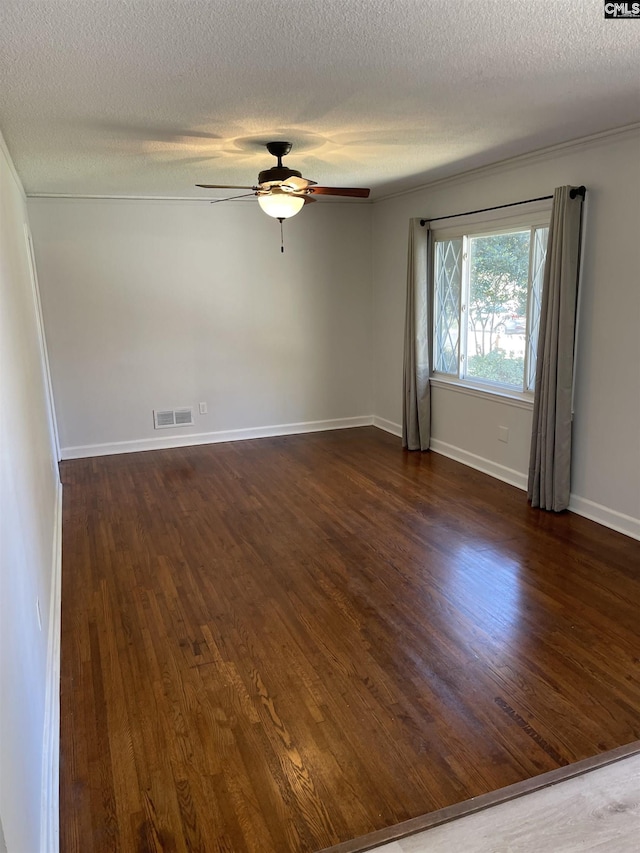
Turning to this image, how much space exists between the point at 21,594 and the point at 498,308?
423cm

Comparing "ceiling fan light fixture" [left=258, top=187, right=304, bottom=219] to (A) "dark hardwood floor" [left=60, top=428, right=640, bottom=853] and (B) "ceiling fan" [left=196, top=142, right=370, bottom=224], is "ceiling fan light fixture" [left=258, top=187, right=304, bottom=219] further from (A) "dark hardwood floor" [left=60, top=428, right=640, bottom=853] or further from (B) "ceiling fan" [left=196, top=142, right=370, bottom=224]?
(A) "dark hardwood floor" [left=60, top=428, right=640, bottom=853]

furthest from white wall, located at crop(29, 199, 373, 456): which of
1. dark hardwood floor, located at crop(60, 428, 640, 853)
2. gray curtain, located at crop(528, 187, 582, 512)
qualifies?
gray curtain, located at crop(528, 187, 582, 512)

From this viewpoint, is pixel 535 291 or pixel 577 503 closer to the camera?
pixel 577 503

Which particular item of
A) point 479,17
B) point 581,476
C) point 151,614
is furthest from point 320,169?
point 151,614

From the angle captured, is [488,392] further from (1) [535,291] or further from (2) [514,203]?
(2) [514,203]

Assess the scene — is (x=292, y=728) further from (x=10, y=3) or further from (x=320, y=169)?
(x=320, y=169)

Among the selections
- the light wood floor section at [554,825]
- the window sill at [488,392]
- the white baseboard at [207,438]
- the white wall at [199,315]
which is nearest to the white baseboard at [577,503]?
the window sill at [488,392]

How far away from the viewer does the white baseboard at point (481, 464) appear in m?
4.86

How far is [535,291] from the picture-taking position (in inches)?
179

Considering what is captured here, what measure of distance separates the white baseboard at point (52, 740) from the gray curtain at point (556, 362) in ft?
10.7

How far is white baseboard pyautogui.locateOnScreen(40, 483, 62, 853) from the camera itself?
1.73m

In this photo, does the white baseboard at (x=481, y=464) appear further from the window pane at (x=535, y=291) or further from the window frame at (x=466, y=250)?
the window pane at (x=535, y=291)

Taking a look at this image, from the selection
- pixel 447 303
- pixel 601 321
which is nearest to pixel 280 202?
pixel 601 321

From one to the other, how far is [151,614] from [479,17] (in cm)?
292
